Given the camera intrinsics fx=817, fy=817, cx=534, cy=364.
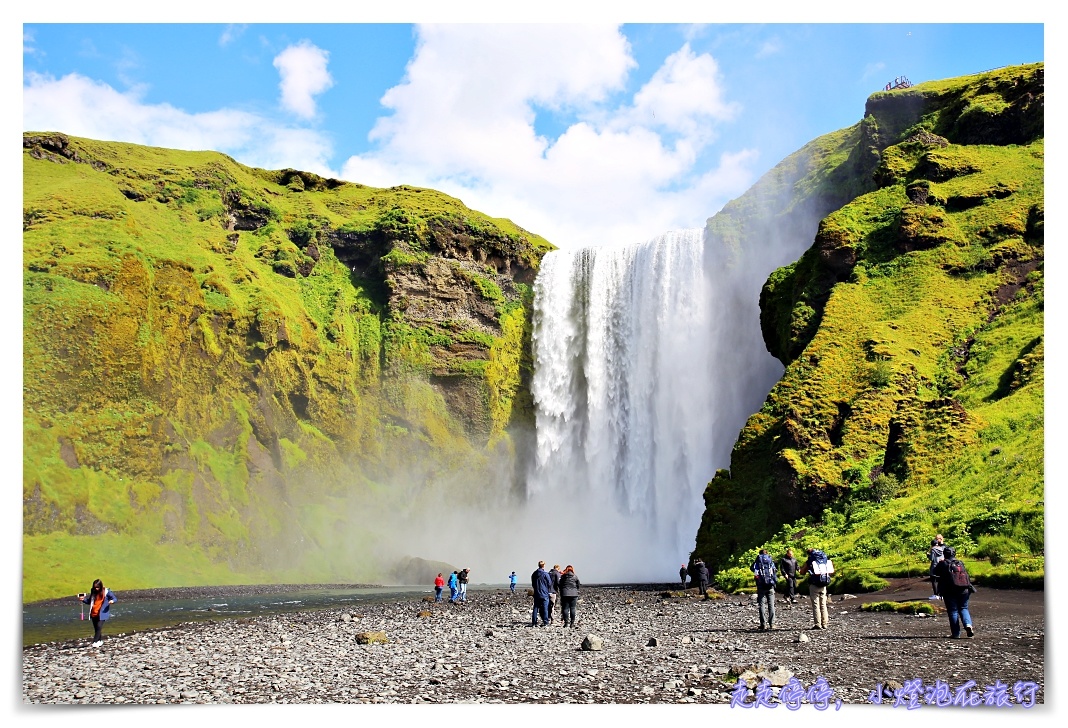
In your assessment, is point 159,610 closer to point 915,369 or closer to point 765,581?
point 765,581

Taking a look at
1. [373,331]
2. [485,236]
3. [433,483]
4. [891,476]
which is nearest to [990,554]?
[891,476]

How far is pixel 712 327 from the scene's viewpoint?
59.4m

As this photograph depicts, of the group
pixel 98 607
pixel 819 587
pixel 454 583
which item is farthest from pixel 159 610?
pixel 819 587

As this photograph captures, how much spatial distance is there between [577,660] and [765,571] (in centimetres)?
566

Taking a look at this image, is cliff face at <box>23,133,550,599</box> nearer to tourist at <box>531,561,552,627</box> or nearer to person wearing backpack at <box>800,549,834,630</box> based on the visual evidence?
tourist at <box>531,561,552,627</box>

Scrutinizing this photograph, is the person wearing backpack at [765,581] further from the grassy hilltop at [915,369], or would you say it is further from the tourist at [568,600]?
the grassy hilltop at [915,369]

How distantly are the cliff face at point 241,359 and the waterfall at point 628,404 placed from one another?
26.2 ft

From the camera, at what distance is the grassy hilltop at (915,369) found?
2478 cm

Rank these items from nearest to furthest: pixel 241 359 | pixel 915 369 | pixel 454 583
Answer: pixel 915 369 < pixel 454 583 < pixel 241 359

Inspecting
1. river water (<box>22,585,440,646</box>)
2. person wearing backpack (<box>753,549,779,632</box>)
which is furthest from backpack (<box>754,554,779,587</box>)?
river water (<box>22,585,440,646</box>)

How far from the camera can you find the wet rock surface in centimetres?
1188

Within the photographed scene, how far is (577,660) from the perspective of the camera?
49.1 ft

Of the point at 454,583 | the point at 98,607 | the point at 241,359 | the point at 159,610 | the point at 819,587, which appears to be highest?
the point at 241,359

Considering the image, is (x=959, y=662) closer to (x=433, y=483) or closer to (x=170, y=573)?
(x=170, y=573)
